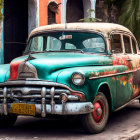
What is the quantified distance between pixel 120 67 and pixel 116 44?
1.69 ft

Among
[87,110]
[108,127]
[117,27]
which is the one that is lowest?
[108,127]

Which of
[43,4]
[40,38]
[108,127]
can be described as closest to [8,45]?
[43,4]

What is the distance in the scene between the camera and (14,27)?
1461 cm

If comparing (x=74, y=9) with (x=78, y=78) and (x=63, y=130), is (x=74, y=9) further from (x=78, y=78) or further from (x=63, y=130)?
(x=78, y=78)

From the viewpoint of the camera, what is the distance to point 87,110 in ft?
17.4

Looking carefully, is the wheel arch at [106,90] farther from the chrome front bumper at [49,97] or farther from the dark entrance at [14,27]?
the dark entrance at [14,27]

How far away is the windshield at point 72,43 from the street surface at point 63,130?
1.28 metres

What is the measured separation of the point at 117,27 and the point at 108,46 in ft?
2.49

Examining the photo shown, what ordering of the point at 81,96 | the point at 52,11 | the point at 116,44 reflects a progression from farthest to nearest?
the point at 52,11
the point at 116,44
the point at 81,96

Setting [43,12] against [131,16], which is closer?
[43,12]

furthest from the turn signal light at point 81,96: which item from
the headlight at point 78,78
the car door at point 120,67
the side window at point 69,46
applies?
the side window at point 69,46

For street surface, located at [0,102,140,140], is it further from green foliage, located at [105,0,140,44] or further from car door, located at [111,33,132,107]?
green foliage, located at [105,0,140,44]

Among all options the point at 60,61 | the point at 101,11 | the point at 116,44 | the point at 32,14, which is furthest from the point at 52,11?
the point at 60,61

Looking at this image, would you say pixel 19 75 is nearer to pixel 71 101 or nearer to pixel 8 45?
pixel 71 101
